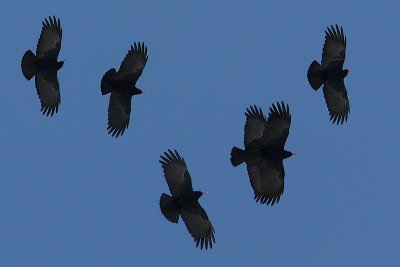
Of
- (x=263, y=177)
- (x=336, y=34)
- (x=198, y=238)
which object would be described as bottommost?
(x=198, y=238)

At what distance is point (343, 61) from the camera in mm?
25641

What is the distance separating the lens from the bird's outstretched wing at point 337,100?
2570cm

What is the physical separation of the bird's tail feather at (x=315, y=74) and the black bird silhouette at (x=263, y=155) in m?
2.58

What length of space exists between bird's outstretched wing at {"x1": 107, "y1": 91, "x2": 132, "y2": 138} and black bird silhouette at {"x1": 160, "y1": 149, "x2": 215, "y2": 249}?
261cm

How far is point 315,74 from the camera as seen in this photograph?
2553 centimetres

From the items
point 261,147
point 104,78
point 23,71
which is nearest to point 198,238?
point 261,147

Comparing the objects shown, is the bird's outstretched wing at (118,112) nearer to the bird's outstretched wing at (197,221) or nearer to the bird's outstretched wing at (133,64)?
the bird's outstretched wing at (133,64)

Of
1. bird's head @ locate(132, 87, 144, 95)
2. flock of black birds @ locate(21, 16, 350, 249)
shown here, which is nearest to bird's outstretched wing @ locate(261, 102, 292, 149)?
flock of black birds @ locate(21, 16, 350, 249)

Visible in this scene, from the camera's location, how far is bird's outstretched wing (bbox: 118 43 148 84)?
81.7ft

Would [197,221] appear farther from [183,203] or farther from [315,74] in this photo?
[315,74]

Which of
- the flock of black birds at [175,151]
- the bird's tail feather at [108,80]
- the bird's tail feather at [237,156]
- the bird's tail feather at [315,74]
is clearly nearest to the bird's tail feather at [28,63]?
the flock of black birds at [175,151]

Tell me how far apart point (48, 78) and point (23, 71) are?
0.67 meters

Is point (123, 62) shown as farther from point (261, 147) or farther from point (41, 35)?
point (261, 147)

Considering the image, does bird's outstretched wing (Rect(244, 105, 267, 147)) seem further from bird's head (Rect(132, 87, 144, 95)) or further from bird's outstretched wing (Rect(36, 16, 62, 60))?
bird's outstretched wing (Rect(36, 16, 62, 60))
